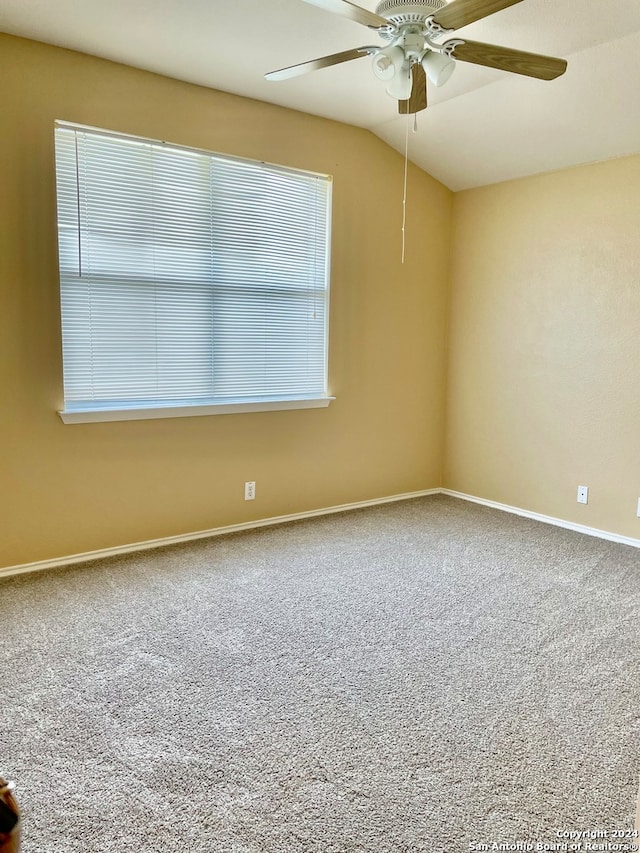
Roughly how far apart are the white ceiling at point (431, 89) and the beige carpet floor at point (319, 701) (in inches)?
100

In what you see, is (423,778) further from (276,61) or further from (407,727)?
(276,61)

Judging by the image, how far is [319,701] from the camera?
2033 millimetres

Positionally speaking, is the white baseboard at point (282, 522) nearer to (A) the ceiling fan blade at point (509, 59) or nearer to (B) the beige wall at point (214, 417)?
(B) the beige wall at point (214, 417)

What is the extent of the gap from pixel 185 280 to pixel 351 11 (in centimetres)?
186

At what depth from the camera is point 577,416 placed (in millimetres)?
3902

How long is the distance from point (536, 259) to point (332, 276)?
142 centimetres

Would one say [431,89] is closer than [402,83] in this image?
No

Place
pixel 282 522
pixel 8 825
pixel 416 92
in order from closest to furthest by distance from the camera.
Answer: pixel 8 825, pixel 416 92, pixel 282 522

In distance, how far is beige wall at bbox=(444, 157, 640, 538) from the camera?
3635mm

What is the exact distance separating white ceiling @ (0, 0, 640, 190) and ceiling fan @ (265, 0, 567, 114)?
0.48m

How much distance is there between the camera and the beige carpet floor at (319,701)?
154cm

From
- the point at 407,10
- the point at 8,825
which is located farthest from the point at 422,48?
the point at 8,825

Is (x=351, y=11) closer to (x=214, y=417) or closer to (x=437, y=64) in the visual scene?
(x=437, y=64)

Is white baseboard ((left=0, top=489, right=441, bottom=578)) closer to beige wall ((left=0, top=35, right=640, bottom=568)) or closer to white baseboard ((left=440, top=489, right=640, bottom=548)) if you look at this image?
beige wall ((left=0, top=35, right=640, bottom=568))
